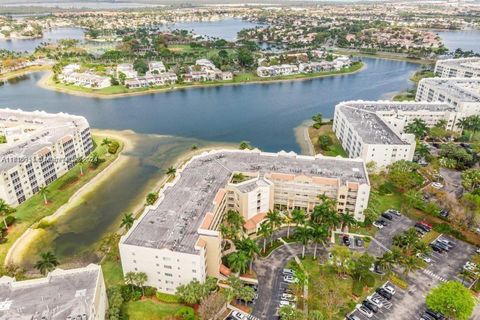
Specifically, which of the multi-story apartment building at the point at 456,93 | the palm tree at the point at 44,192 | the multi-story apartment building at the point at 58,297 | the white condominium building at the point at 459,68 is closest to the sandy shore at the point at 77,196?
the palm tree at the point at 44,192

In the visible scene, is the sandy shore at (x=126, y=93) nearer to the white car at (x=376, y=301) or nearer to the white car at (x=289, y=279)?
the white car at (x=289, y=279)

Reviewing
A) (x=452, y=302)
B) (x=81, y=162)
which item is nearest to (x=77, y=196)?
(x=81, y=162)

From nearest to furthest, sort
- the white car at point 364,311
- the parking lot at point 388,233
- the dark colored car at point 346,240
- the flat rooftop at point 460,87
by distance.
A: the white car at point 364,311
the parking lot at point 388,233
the dark colored car at point 346,240
the flat rooftop at point 460,87

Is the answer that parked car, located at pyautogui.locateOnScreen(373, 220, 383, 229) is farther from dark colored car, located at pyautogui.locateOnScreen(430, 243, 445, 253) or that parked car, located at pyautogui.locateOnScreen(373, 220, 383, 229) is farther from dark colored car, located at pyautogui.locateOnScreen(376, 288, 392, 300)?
dark colored car, located at pyautogui.locateOnScreen(376, 288, 392, 300)

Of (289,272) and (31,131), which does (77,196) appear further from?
(289,272)

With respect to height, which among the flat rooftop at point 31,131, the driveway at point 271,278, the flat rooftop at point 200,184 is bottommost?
the driveway at point 271,278

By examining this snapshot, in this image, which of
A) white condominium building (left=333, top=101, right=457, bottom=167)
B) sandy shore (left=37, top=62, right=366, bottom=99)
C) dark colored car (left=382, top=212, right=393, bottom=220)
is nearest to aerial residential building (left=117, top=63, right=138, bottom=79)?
sandy shore (left=37, top=62, right=366, bottom=99)

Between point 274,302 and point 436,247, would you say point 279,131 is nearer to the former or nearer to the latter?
point 436,247
